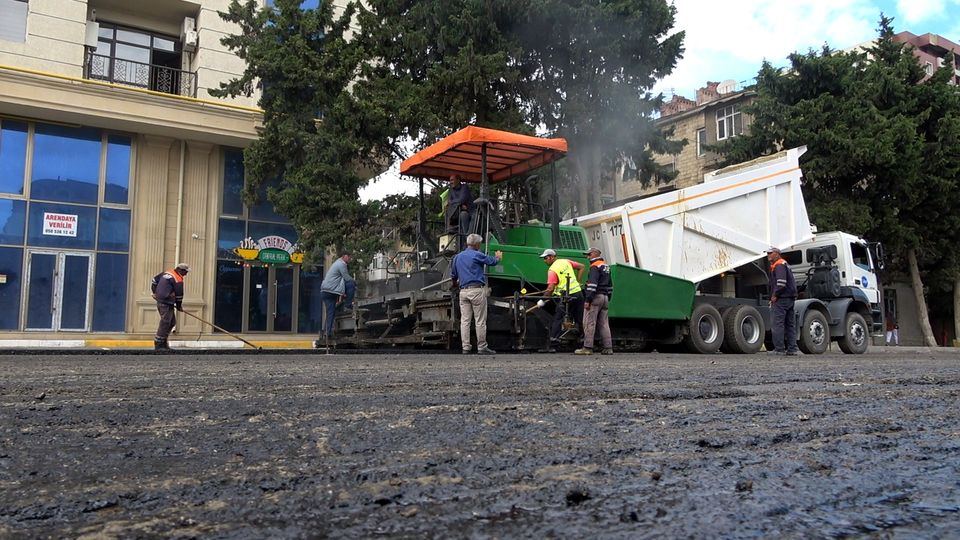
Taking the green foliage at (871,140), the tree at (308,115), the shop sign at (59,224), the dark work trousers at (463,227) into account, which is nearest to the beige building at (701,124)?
the green foliage at (871,140)

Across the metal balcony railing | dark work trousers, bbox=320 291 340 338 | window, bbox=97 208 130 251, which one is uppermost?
the metal balcony railing

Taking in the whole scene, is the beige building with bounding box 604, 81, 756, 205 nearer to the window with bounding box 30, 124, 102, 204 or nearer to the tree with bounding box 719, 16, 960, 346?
the tree with bounding box 719, 16, 960, 346

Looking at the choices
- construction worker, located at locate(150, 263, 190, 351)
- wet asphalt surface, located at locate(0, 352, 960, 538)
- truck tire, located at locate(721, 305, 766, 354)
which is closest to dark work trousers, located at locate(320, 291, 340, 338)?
construction worker, located at locate(150, 263, 190, 351)

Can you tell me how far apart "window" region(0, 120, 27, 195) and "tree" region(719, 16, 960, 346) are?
19255 mm

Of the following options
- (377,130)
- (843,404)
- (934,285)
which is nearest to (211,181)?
(377,130)

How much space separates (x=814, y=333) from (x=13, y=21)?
726 inches

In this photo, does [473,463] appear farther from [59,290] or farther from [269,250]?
[269,250]

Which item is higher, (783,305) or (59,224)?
(59,224)

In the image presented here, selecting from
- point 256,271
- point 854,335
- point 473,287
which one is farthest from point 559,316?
point 256,271

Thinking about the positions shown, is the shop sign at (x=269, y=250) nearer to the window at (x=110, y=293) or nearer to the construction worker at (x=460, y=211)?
the window at (x=110, y=293)

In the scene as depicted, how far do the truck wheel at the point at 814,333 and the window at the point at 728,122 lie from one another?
19176 mm

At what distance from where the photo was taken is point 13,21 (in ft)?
55.2

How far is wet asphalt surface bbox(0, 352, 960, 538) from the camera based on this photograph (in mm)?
1613

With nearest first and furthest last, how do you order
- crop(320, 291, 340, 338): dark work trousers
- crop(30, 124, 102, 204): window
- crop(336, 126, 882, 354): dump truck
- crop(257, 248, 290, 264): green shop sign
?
1. crop(336, 126, 882, 354): dump truck
2. crop(320, 291, 340, 338): dark work trousers
3. crop(30, 124, 102, 204): window
4. crop(257, 248, 290, 264): green shop sign
